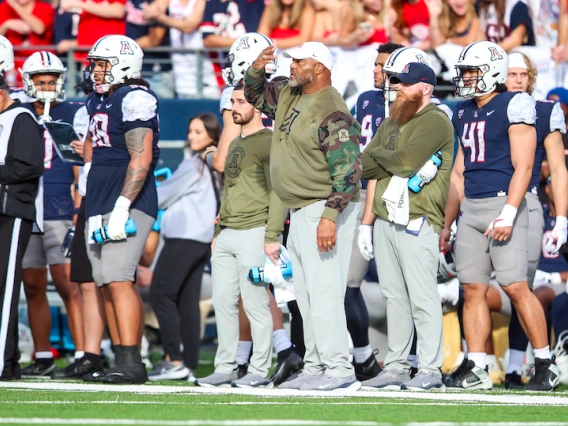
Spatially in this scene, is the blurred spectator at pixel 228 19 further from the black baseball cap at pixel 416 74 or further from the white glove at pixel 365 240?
the black baseball cap at pixel 416 74

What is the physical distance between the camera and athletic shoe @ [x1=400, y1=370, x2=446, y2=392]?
284 inches

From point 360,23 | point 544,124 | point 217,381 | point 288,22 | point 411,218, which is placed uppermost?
point 288,22

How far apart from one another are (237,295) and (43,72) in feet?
8.81

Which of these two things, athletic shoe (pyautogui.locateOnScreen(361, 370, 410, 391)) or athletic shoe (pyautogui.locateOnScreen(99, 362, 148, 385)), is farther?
athletic shoe (pyautogui.locateOnScreen(99, 362, 148, 385))

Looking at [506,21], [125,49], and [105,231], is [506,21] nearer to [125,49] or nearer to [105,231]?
[125,49]

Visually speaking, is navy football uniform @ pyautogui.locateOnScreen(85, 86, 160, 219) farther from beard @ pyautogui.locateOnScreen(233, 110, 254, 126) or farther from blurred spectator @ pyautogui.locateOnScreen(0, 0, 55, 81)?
blurred spectator @ pyautogui.locateOnScreen(0, 0, 55, 81)

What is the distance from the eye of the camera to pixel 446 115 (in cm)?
757

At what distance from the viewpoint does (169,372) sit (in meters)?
8.91

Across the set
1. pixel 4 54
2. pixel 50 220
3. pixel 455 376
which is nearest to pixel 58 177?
pixel 50 220

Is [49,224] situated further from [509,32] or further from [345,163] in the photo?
[509,32]

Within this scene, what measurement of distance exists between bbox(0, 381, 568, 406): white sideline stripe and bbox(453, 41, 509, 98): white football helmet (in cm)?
204

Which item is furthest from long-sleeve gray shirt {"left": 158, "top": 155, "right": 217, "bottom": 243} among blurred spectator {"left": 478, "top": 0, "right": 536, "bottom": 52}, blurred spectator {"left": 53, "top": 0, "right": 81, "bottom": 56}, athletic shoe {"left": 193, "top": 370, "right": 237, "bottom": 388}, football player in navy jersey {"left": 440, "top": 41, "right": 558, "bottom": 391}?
blurred spectator {"left": 53, "top": 0, "right": 81, "bottom": 56}

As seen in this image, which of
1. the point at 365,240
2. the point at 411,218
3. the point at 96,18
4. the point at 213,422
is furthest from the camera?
the point at 96,18

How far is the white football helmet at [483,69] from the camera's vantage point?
313 inches
